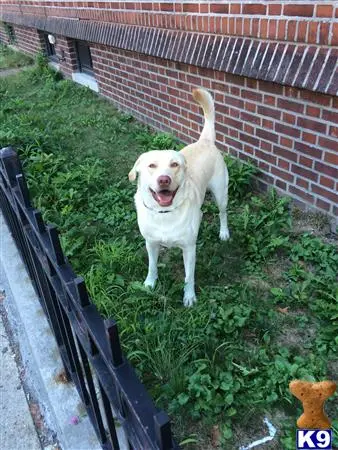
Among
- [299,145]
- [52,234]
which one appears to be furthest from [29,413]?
[299,145]

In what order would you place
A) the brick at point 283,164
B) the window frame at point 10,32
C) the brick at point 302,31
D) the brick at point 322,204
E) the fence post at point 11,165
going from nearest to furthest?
the fence post at point 11,165
the brick at point 302,31
the brick at point 322,204
the brick at point 283,164
the window frame at point 10,32

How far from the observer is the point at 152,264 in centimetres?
282

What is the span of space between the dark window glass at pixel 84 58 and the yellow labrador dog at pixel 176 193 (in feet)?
17.4

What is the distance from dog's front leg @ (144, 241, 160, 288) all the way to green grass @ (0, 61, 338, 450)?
Result: 0.08 meters

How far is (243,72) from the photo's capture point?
137 inches

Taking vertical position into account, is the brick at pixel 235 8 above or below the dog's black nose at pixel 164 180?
above

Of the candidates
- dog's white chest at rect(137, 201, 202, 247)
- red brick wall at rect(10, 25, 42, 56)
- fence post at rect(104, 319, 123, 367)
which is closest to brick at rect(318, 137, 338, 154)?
dog's white chest at rect(137, 201, 202, 247)

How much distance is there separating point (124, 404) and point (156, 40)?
13.9ft

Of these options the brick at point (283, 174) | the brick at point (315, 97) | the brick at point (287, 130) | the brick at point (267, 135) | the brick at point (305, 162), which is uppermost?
the brick at point (315, 97)

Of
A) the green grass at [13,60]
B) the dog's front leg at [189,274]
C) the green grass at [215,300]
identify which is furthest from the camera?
the green grass at [13,60]

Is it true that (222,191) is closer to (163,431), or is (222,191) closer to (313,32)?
(313,32)

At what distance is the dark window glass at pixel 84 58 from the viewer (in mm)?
7675

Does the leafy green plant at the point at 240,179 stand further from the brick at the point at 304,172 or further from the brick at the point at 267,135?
the brick at the point at 304,172

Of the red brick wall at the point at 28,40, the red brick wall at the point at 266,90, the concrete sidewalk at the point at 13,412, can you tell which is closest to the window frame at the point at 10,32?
the red brick wall at the point at 28,40
